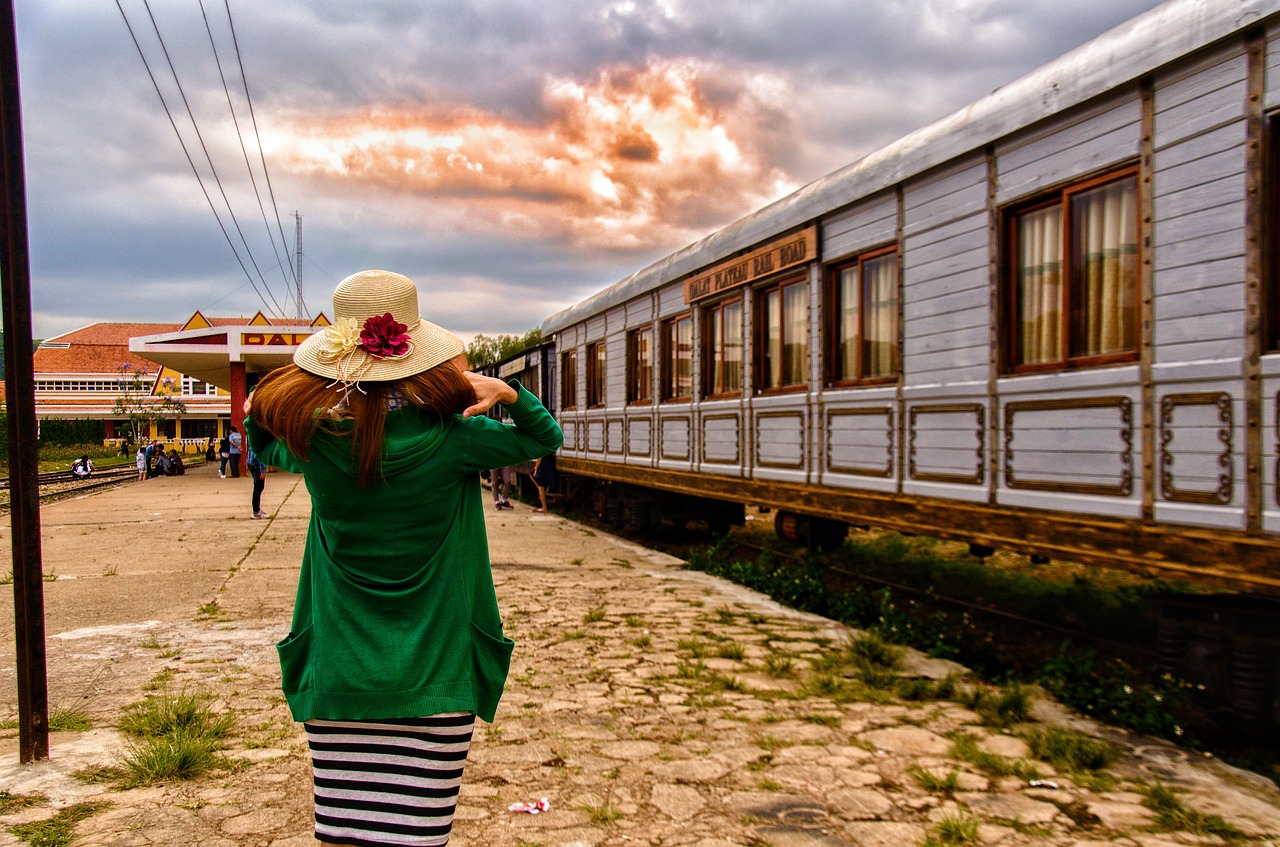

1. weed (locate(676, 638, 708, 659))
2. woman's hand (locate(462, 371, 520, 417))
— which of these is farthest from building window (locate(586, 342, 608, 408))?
woman's hand (locate(462, 371, 520, 417))

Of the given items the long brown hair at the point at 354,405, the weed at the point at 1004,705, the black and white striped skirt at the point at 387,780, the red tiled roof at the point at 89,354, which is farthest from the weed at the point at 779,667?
the red tiled roof at the point at 89,354

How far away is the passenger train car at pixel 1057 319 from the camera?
463 centimetres

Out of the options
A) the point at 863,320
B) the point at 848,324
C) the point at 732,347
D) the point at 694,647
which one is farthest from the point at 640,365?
the point at 694,647

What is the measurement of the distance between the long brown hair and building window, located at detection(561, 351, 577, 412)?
14.9 m

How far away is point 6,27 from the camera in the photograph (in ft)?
14.0

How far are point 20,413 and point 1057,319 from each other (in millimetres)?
5489

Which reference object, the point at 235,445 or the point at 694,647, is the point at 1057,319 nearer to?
the point at 694,647

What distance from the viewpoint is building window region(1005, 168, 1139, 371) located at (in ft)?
17.8

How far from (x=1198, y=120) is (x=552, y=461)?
43.1ft

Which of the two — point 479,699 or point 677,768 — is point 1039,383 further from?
point 479,699

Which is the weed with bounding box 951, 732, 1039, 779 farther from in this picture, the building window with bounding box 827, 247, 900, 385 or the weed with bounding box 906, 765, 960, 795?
the building window with bounding box 827, 247, 900, 385

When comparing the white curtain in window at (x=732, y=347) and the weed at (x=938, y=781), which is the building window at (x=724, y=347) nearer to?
the white curtain in window at (x=732, y=347)

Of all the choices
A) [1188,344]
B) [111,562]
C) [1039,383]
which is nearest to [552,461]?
[111,562]

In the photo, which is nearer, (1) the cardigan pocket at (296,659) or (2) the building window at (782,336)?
(1) the cardigan pocket at (296,659)
